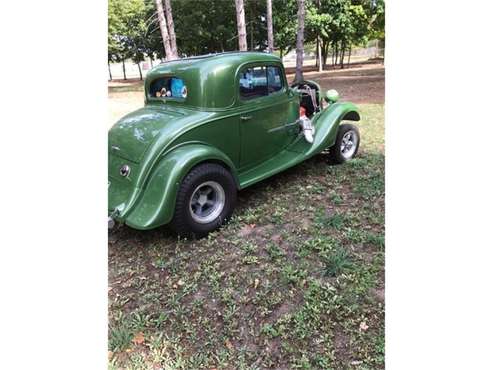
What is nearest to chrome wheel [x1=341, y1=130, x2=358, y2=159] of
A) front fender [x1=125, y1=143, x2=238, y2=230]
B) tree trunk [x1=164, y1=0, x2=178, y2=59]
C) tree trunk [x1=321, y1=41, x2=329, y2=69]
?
front fender [x1=125, y1=143, x2=238, y2=230]

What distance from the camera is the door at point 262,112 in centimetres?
324

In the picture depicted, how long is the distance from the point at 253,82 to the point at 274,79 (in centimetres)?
35

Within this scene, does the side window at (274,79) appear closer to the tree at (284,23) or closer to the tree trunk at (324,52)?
the tree at (284,23)

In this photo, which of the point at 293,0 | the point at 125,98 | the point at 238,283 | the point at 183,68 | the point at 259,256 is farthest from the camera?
the point at 293,0

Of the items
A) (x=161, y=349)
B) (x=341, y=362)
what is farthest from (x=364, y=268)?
(x=161, y=349)

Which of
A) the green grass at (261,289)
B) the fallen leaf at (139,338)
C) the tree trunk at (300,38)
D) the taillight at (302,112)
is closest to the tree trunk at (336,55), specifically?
the tree trunk at (300,38)

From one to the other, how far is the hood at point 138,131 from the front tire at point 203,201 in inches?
18.2

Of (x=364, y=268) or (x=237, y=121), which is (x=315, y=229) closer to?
(x=364, y=268)

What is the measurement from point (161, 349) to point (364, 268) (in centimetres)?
147

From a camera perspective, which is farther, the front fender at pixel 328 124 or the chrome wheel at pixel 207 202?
Answer: the front fender at pixel 328 124

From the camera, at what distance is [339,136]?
169 inches

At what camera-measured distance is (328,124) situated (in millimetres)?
4039

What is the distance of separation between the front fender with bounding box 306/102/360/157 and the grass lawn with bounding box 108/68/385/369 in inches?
25.9

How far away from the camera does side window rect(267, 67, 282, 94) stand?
11.5 feet
